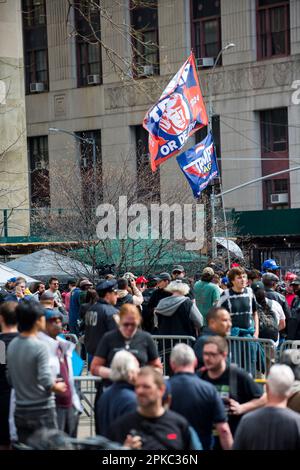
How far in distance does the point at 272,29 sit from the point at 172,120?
98.3 feet

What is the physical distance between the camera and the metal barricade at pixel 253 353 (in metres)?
13.1

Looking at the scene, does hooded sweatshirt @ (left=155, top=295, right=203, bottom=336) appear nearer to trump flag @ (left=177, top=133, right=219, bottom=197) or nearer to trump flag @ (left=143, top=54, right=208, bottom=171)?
trump flag @ (left=143, top=54, right=208, bottom=171)

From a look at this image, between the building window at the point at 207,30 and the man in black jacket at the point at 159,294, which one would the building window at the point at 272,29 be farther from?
the man in black jacket at the point at 159,294

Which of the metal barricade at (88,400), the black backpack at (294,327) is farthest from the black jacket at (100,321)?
the black backpack at (294,327)

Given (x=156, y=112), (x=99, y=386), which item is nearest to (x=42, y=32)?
(x=156, y=112)

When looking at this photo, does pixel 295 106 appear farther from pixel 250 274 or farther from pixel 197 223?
pixel 250 274

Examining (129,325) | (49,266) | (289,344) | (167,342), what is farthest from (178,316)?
(49,266)

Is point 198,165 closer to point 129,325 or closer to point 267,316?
point 267,316

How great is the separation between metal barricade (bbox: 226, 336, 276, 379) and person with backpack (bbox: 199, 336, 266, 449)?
3976 mm

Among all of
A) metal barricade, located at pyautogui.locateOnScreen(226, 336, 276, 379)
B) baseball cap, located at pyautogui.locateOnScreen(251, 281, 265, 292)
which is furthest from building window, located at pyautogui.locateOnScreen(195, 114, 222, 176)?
metal barricade, located at pyautogui.locateOnScreen(226, 336, 276, 379)

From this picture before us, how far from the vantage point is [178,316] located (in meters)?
13.7

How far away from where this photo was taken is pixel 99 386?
10945mm

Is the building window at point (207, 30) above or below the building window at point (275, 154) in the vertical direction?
above

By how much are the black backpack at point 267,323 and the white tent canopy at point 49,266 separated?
1227 centimetres
